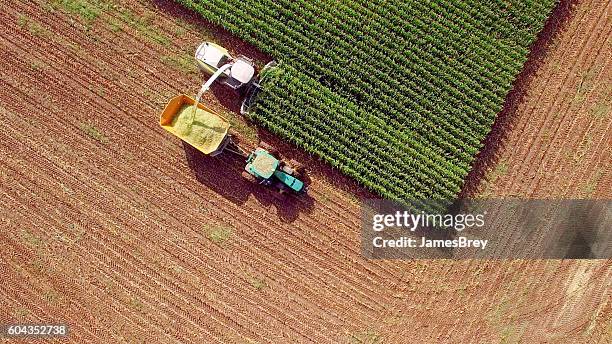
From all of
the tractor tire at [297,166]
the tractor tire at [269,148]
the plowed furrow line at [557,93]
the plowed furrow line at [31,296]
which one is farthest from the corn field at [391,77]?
the plowed furrow line at [31,296]

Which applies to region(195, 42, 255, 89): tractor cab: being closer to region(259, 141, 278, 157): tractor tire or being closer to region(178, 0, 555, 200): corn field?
region(178, 0, 555, 200): corn field

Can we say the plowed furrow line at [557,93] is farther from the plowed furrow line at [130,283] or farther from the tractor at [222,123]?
the plowed furrow line at [130,283]

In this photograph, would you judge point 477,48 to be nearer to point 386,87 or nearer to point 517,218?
point 386,87

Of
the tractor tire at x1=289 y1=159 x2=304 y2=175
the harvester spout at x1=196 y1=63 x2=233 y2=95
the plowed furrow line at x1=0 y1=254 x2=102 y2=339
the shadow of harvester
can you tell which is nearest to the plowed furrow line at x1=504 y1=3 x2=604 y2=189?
the tractor tire at x1=289 y1=159 x2=304 y2=175

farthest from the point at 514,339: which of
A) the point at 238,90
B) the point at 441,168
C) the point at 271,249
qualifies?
the point at 238,90

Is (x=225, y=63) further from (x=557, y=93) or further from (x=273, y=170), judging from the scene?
(x=557, y=93)
